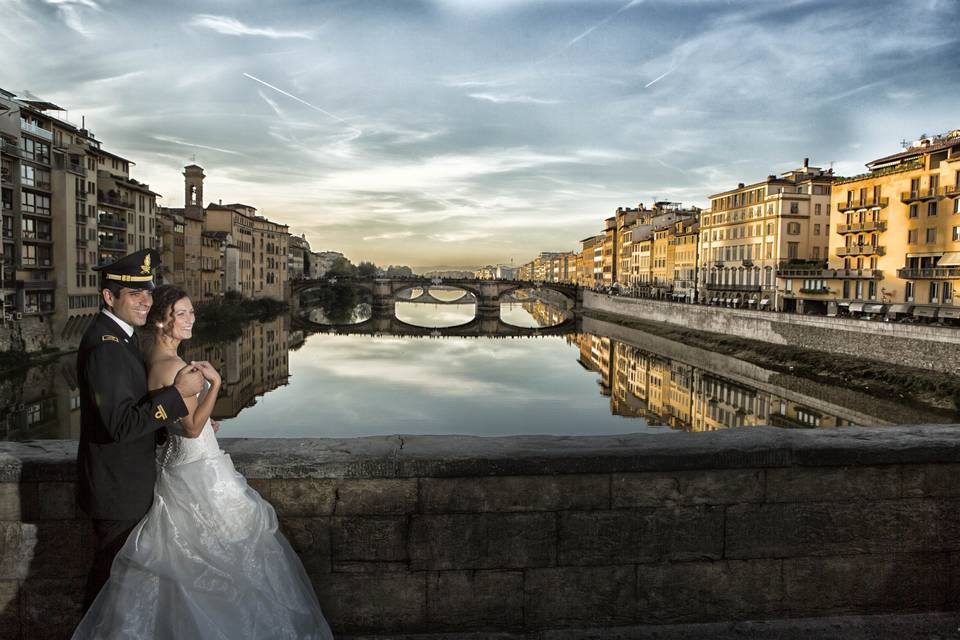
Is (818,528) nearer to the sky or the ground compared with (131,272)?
nearer to the ground

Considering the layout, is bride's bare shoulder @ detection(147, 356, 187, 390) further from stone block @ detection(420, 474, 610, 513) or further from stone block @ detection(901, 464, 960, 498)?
stone block @ detection(901, 464, 960, 498)

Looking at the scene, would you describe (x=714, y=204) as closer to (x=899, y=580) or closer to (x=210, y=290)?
(x=210, y=290)

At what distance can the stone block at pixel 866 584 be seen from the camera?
310cm

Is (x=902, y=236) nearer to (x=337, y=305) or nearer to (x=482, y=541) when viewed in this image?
(x=482, y=541)

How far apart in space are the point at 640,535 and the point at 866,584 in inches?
43.3

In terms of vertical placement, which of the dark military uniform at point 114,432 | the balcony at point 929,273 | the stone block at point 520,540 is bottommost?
the stone block at point 520,540

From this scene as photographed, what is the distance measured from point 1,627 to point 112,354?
140 cm

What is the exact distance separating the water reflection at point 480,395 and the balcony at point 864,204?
1360cm

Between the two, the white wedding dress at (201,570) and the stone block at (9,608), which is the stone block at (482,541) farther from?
the stone block at (9,608)

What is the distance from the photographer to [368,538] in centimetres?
289

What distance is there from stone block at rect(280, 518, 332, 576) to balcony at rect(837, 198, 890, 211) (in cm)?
4475

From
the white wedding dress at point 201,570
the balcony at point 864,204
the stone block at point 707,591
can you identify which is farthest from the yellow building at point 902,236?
the white wedding dress at point 201,570

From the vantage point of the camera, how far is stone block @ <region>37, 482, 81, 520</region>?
2758mm

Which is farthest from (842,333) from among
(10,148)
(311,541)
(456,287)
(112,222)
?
(456,287)
